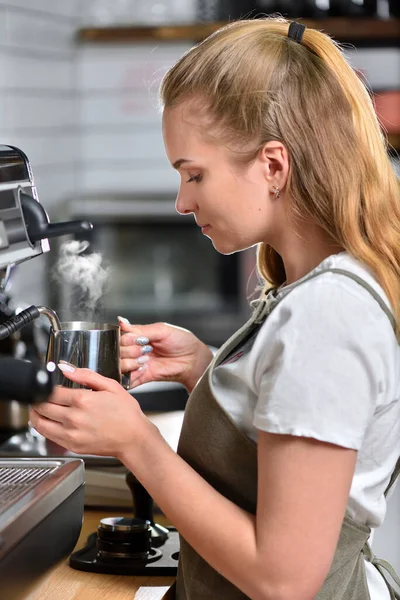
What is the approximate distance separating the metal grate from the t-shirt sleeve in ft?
0.92

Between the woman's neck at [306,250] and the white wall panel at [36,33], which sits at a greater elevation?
the woman's neck at [306,250]

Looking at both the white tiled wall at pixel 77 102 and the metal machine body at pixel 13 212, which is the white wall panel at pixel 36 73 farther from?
the metal machine body at pixel 13 212

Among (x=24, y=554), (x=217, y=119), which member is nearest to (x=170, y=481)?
(x=24, y=554)

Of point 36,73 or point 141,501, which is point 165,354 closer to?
point 141,501

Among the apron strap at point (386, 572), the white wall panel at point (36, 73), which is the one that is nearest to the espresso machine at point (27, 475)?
the apron strap at point (386, 572)

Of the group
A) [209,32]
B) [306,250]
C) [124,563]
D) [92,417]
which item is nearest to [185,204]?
[306,250]

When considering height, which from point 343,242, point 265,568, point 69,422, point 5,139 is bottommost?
point 5,139

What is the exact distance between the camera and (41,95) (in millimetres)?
3793

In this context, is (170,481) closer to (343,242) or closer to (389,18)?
(343,242)

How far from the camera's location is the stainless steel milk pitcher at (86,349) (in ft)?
3.44

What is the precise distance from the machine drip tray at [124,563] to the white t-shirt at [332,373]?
241 millimetres

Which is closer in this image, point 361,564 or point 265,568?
point 265,568

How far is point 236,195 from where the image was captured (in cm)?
104

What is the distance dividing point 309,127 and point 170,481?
41 centimetres
